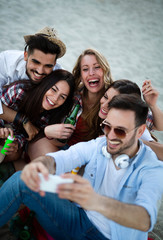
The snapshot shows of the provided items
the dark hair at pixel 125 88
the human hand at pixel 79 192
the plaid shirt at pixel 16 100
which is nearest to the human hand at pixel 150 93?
the dark hair at pixel 125 88

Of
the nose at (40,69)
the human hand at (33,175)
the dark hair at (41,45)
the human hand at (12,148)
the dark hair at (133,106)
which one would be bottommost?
the human hand at (12,148)

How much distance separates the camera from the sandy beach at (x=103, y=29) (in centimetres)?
679

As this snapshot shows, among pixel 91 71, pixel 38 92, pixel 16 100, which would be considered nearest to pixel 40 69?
pixel 38 92

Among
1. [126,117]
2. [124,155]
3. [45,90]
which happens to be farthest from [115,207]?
[45,90]

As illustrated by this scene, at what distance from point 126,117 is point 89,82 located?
1.24m

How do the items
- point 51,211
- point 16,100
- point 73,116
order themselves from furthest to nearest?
1. point 73,116
2. point 16,100
3. point 51,211

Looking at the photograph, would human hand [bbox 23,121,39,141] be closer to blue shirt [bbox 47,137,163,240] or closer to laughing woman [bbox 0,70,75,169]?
laughing woman [bbox 0,70,75,169]

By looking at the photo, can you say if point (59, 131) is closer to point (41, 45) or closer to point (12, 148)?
point (12, 148)

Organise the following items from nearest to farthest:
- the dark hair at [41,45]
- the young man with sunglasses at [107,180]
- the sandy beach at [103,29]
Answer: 1. the young man with sunglasses at [107,180]
2. the dark hair at [41,45]
3. the sandy beach at [103,29]

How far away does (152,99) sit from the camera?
108 inches

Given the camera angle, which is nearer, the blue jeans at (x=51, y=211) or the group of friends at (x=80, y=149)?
the group of friends at (x=80, y=149)

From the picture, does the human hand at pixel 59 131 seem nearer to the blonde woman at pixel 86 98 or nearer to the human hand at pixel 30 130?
the blonde woman at pixel 86 98

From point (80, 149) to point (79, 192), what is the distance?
87 centimetres

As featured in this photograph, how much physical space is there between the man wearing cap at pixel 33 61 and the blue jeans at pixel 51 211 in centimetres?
122
